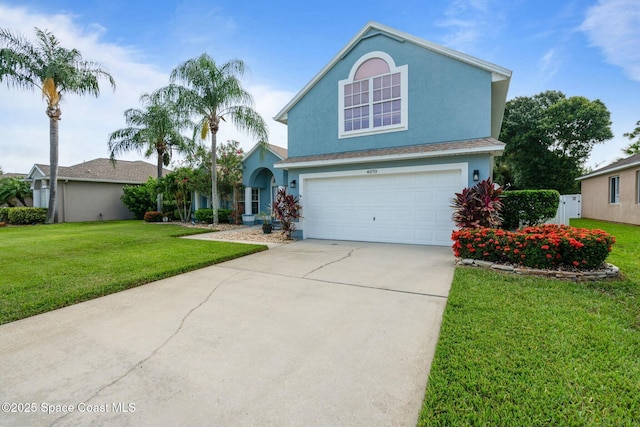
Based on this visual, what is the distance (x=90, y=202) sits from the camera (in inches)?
818

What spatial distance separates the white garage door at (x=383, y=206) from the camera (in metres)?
9.16

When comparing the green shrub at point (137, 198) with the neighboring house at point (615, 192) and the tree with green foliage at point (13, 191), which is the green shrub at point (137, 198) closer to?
the tree with green foliage at point (13, 191)

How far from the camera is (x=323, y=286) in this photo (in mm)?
5273

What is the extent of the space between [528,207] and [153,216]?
19.7 metres

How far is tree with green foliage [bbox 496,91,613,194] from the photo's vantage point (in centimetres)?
A: 2217

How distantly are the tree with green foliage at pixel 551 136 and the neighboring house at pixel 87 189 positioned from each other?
30941 mm

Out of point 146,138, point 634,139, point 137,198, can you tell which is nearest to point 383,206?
point 146,138

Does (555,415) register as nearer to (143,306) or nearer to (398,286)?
(398,286)

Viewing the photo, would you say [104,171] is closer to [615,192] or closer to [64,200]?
[64,200]

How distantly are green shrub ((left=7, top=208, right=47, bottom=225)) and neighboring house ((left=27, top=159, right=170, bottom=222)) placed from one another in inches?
41.1

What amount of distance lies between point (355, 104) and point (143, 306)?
29.8 feet

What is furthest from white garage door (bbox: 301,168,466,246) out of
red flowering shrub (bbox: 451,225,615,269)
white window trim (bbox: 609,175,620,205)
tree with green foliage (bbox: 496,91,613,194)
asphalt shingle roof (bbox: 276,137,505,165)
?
tree with green foliage (bbox: 496,91,613,194)

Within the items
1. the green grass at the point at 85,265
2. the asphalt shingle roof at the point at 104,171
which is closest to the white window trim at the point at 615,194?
the green grass at the point at 85,265

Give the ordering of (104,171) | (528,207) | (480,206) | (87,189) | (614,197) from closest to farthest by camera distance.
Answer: (480,206) → (528,207) → (614,197) → (87,189) → (104,171)
